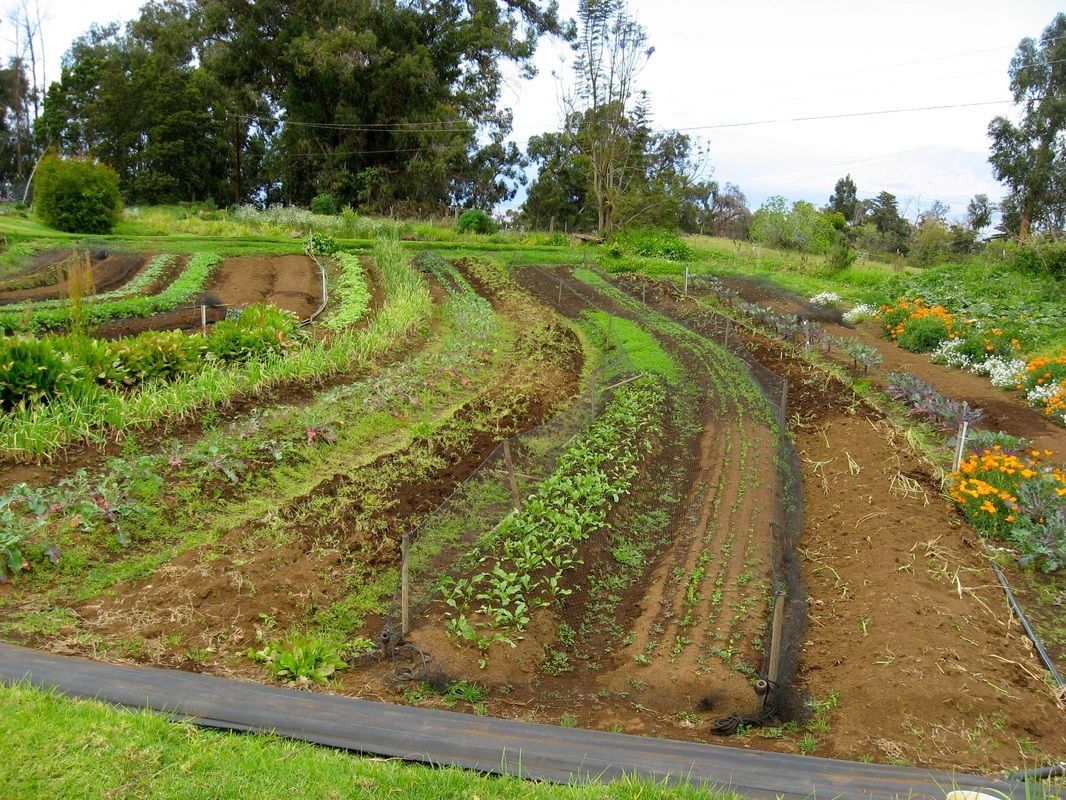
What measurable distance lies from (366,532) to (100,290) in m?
12.1

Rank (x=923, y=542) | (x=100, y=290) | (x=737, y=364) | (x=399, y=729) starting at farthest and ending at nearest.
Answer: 1. (x=100, y=290)
2. (x=737, y=364)
3. (x=923, y=542)
4. (x=399, y=729)

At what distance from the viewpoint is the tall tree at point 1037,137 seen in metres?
26.3

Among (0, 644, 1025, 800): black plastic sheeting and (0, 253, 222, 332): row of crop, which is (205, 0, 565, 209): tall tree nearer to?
(0, 253, 222, 332): row of crop

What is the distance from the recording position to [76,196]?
2248cm

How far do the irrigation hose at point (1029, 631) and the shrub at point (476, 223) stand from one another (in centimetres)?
2399

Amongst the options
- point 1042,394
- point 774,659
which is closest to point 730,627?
point 774,659

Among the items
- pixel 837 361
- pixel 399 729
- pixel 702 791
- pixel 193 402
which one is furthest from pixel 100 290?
pixel 702 791

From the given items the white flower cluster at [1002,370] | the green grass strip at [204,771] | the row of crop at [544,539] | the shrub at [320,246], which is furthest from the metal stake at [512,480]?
the shrub at [320,246]

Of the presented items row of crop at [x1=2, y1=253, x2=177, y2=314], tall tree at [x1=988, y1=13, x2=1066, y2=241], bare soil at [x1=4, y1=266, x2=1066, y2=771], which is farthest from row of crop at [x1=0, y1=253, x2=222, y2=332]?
tall tree at [x1=988, y1=13, x2=1066, y2=241]

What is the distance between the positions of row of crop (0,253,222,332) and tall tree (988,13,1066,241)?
82.1ft

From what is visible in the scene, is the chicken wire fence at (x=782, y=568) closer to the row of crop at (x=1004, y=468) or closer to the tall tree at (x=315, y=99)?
the row of crop at (x=1004, y=468)

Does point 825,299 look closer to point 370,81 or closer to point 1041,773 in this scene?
point 1041,773

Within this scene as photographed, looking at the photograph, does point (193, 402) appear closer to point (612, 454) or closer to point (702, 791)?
point (612, 454)

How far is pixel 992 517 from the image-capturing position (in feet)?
22.1
